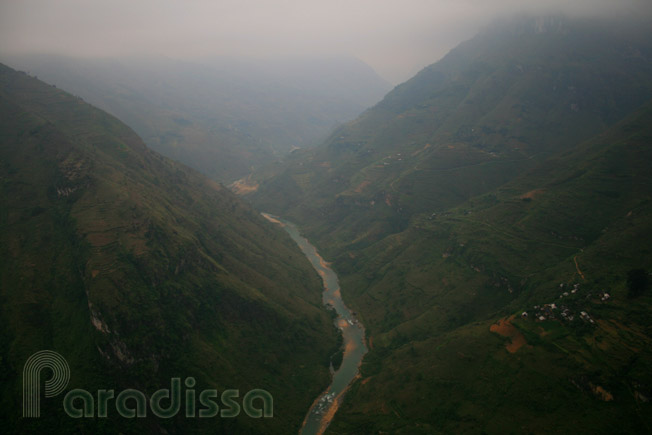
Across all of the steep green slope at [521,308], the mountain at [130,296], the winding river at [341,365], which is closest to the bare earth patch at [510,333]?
the steep green slope at [521,308]

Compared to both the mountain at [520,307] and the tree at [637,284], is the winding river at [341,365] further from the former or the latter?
the tree at [637,284]

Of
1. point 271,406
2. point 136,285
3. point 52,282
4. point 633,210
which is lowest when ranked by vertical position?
point 271,406

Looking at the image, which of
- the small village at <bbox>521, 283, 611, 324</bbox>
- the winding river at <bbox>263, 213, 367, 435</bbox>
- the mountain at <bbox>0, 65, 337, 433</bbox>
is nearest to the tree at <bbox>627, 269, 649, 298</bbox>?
the small village at <bbox>521, 283, 611, 324</bbox>

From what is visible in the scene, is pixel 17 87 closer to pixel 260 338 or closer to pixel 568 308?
pixel 260 338

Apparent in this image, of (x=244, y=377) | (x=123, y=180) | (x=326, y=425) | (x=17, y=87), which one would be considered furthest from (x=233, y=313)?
(x=17, y=87)

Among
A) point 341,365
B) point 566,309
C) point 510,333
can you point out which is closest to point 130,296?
point 341,365

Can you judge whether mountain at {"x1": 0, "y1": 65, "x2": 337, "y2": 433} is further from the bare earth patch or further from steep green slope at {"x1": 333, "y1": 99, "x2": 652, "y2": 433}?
the bare earth patch
